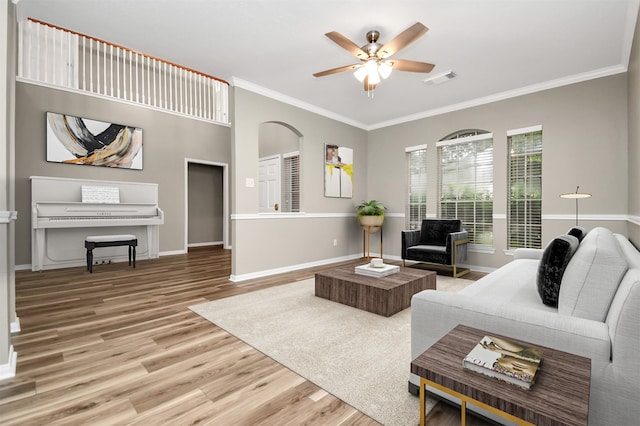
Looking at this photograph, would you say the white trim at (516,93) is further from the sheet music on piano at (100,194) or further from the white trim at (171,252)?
the sheet music on piano at (100,194)

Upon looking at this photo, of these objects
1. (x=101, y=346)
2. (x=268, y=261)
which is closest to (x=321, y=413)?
(x=101, y=346)

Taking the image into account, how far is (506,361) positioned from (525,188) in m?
4.40

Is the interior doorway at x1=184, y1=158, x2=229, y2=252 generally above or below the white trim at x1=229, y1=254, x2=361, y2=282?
above

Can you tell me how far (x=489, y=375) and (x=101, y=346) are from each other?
254cm

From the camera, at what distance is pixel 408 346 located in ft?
7.34

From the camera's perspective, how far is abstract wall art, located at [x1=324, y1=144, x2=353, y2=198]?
5.69 m

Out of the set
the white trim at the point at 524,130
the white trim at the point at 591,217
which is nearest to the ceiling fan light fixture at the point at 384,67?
the white trim at the point at 524,130

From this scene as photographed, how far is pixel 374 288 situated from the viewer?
9.73ft

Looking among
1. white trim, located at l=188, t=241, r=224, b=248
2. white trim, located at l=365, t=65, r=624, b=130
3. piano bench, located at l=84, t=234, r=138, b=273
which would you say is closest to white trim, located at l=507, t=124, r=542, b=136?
white trim, located at l=365, t=65, r=624, b=130

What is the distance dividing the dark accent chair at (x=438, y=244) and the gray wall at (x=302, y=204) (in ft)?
4.96

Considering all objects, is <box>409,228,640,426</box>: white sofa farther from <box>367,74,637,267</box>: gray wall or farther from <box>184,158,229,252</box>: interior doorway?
<box>184,158,229,252</box>: interior doorway

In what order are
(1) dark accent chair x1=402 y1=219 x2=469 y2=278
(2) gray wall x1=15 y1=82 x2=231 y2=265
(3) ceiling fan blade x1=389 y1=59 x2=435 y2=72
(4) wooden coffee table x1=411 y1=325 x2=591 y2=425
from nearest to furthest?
(4) wooden coffee table x1=411 y1=325 x2=591 y2=425, (3) ceiling fan blade x1=389 y1=59 x2=435 y2=72, (1) dark accent chair x1=402 y1=219 x2=469 y2=278, (2) gray wall x1=15 y1=82 x2=231 y2=265

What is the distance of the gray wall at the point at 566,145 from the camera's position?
387cm

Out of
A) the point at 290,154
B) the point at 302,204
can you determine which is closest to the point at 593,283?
the point at 302,204
